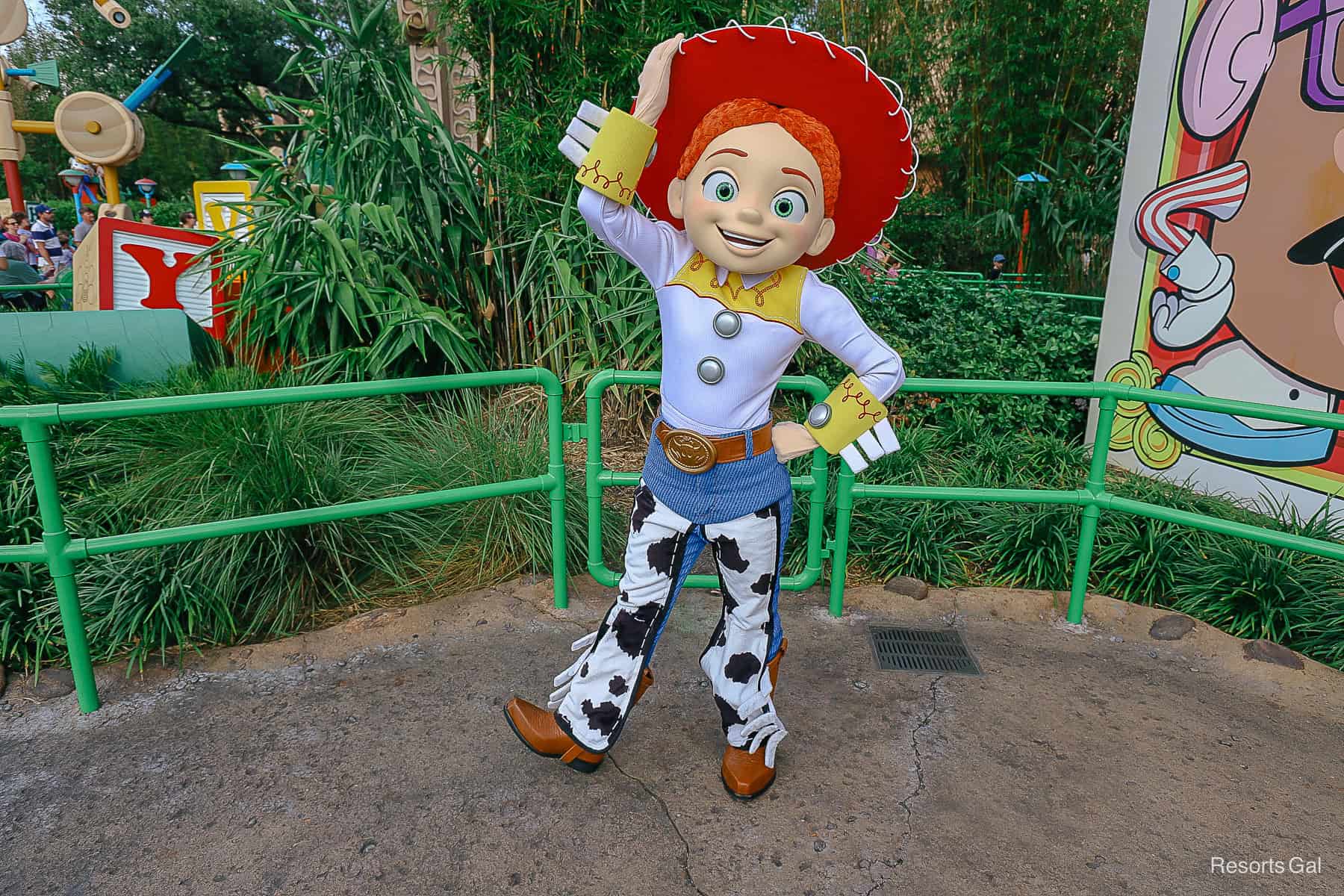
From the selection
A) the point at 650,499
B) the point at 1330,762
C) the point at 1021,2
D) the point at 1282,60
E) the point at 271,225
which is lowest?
the point at 1330,762

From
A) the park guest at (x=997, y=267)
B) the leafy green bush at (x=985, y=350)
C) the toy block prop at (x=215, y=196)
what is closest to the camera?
the leafy green bush at (x=985, y=350)

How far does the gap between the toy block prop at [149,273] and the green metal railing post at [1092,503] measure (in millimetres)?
4725

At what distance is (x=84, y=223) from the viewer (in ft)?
37.7

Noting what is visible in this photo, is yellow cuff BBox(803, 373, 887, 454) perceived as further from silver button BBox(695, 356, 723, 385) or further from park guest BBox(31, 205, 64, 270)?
park guest BBox(31, 205, 64, 270)

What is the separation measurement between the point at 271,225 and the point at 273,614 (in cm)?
254

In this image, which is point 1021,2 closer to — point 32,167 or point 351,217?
point 351,217

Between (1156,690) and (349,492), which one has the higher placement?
(349,492)

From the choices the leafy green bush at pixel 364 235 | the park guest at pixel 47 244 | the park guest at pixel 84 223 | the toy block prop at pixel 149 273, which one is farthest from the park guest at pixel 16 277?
the leafy green bush at pixel 364 235

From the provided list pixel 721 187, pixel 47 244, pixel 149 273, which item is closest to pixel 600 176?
pixel 721 187

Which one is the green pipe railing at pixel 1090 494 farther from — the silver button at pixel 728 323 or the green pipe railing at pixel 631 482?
the silver button at pixel 728 323

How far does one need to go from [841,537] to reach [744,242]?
1.59 meters

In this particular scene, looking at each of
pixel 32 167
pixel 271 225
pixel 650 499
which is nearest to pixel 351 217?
pixel 271 225

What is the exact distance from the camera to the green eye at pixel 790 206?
2.02 m

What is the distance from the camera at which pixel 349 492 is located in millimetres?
3604
